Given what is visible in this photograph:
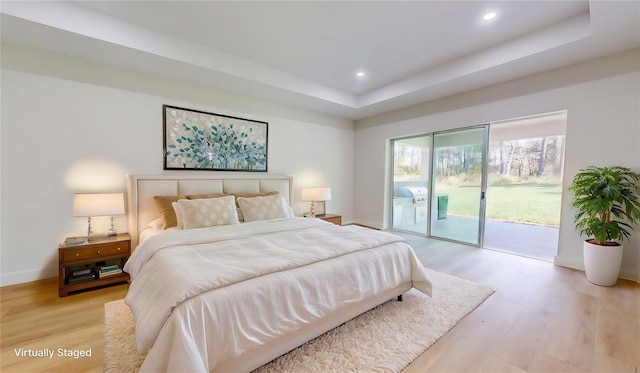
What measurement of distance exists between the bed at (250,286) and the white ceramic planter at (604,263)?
202 centimetres

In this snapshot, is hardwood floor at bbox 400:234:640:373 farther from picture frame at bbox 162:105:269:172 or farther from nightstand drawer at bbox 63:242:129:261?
picture frame at bbox 162:105:269:172

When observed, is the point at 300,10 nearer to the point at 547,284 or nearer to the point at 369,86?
the point at 369,86

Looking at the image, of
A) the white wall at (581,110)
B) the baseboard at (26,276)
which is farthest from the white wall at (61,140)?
the white wall at (581,110)

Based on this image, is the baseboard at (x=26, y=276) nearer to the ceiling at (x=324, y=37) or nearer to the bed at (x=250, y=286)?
the bed at (x=250, y=286)

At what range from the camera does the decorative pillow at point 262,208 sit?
10.9ft

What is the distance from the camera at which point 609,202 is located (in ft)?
8.54

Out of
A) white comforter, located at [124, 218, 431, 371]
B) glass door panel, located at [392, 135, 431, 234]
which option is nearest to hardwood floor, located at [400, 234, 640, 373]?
white comforter, located at [124, 218, 431, 371]

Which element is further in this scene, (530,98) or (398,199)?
(398,199)

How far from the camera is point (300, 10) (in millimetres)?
2422

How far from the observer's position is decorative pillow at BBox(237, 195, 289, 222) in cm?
333

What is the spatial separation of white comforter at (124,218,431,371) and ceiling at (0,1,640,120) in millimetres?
2143

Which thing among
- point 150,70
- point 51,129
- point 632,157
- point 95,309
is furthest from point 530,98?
point 51,129

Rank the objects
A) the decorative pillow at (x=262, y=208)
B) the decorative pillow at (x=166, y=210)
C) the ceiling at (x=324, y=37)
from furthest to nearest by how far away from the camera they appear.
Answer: the decorative pillow at (x=262, y=208), the decorative pillow at (x=166, y=210), the ceiling at (x=324, y=37)

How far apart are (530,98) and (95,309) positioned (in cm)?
556
